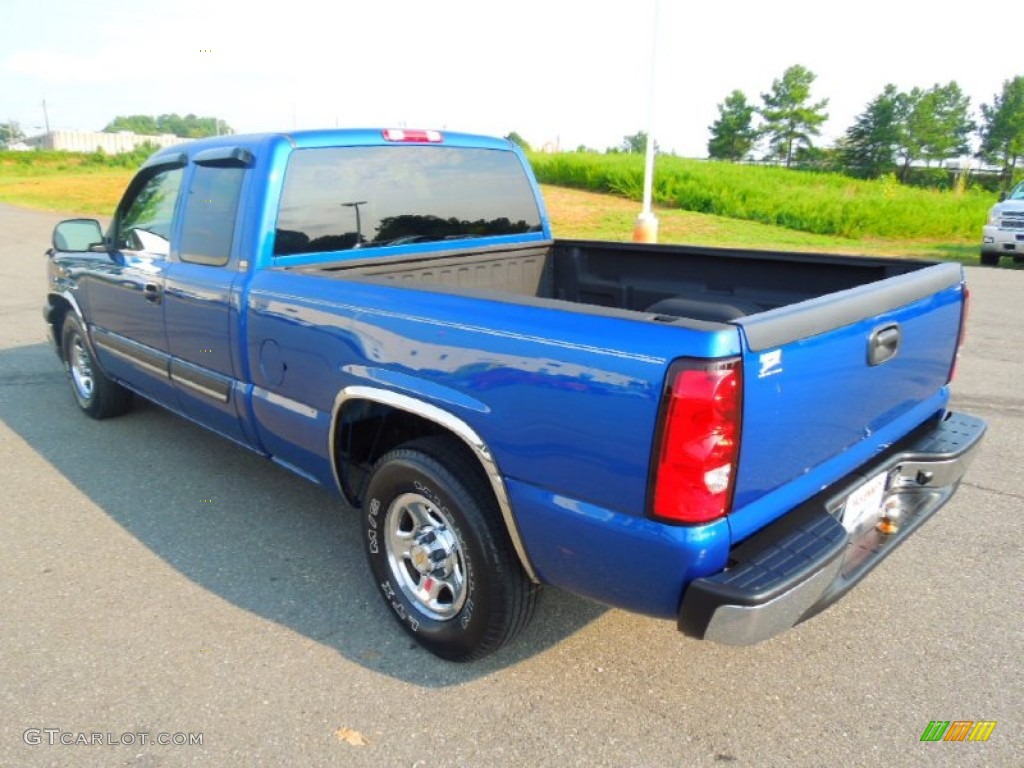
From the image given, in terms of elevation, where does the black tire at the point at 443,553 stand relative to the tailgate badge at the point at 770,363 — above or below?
below

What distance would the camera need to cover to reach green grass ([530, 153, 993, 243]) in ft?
76.2

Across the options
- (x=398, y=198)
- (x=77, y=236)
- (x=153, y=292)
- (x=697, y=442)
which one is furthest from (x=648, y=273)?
(x=77, y=236)

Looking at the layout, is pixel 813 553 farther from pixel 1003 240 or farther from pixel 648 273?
pixel 1003 240

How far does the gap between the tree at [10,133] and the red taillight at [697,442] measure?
475 ft

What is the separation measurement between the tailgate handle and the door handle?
3344 mm

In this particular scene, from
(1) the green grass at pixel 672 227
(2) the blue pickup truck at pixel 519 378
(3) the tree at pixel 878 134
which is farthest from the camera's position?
(3) the tree at pixel 878 134

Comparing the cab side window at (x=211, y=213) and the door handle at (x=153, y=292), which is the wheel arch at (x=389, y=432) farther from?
the door handle at (x=153, y=292)

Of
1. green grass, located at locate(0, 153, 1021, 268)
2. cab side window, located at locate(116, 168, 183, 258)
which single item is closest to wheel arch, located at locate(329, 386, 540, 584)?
cab side window, located at locate(116, 168, 183, 258)

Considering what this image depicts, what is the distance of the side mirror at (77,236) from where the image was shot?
15.6 feet

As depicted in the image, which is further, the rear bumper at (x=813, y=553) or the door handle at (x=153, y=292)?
the door handle at (x=153, y=292)

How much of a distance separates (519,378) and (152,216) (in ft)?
10.1

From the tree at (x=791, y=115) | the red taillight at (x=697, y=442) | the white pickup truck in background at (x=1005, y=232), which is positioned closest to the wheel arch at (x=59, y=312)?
the red taillight at (x=697, y=442)

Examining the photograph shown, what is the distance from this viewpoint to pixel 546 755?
7.61 feet

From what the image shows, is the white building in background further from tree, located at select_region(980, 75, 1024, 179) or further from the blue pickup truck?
the blue pickup truck
